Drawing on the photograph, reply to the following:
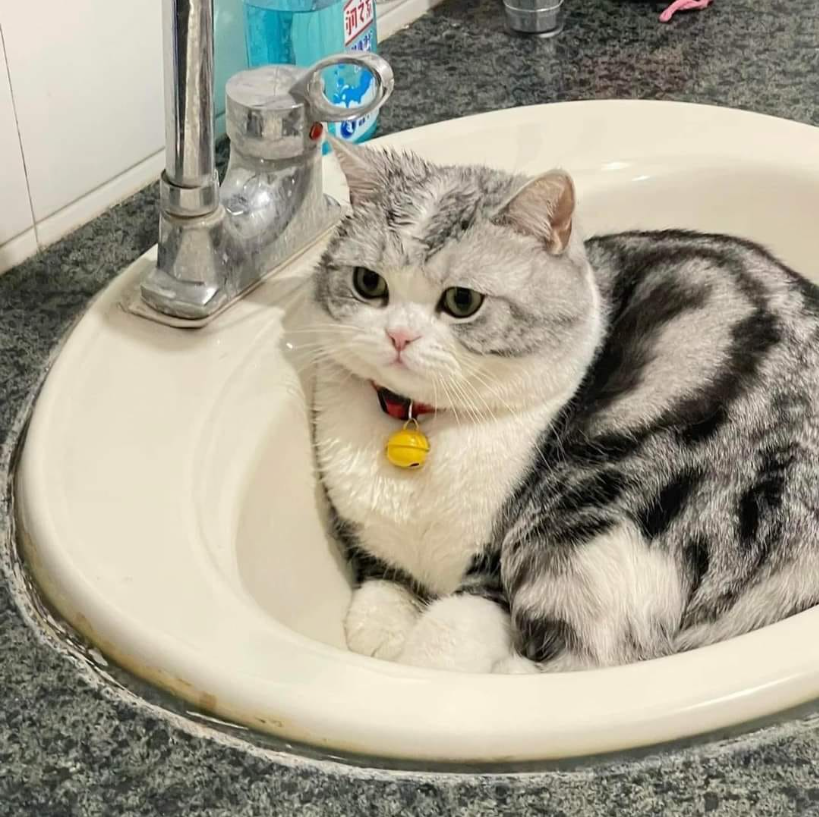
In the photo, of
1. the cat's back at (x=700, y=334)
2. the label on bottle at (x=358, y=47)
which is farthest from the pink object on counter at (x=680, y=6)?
the cat's back at (x=700, y=334)

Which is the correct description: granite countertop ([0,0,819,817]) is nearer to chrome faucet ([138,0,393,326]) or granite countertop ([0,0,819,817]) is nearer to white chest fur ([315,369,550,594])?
chrome faucet ([138,0,393,326])

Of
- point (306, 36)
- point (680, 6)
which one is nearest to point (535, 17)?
point (680, 6)

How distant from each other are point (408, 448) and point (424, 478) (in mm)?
40

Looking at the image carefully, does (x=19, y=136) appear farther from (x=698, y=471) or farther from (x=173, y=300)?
(x=698, y=471)

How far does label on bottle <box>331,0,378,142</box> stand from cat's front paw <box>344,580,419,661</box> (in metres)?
0.51

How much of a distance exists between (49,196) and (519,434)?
21.1 inches

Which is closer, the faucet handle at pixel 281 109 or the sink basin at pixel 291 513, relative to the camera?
the sink basin at pixel 291 513

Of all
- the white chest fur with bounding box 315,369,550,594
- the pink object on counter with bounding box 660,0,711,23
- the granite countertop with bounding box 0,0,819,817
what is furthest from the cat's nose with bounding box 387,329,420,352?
the pink object on counter with bounding box 660,0,711,23

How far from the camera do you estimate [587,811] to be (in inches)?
25.6

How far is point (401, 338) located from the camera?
935 mm

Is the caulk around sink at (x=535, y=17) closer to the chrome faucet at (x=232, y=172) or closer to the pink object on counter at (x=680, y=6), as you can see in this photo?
the pink object on counter at (x=680, y=6)

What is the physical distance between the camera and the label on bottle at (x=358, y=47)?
1.24 m

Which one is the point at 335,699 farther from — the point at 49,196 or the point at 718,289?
the point at 49,196

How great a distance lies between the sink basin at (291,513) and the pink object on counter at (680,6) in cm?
34
